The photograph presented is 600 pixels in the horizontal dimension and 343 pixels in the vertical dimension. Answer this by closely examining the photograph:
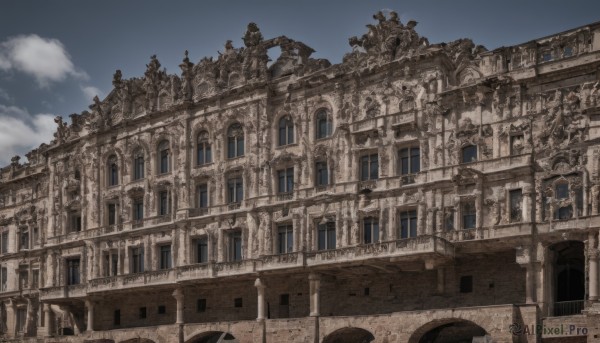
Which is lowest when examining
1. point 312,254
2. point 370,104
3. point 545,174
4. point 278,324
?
point 278,324

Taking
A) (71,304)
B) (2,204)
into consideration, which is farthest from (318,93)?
(2,204)

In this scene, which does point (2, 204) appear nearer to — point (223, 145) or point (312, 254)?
point (223, 145)

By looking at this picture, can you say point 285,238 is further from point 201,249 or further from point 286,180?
A: point 201,249

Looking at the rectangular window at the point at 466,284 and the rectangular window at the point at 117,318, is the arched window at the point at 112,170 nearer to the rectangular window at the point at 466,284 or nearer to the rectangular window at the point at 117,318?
the rectangular window at the point at 117,318

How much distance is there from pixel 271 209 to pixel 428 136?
1054 cm

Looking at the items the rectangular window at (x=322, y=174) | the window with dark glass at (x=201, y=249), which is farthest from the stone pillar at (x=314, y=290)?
the window with dark glass at (x=201, y=249)

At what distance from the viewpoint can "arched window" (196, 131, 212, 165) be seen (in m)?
58.5

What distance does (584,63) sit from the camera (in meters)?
44.7

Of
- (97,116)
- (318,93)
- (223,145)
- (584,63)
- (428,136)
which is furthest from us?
(97,116)

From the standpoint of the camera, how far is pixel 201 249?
57.8m

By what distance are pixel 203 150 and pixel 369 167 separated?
12.3 metres

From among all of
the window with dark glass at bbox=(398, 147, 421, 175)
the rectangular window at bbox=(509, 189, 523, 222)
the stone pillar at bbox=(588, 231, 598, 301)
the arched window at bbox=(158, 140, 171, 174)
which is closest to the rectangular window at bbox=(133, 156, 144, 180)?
the arched window at bbox=(158, 140, 171, 174)

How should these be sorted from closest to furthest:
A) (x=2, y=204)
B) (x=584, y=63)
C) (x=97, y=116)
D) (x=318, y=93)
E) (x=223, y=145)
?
(x=584, y=63), (x=318, y=93), (x=223, y=145), (x=97, y=116), (x=2, y=204)

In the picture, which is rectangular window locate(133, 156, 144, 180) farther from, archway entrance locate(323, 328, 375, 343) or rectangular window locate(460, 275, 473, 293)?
rectangular window locate(460, 275, 473, 293)
